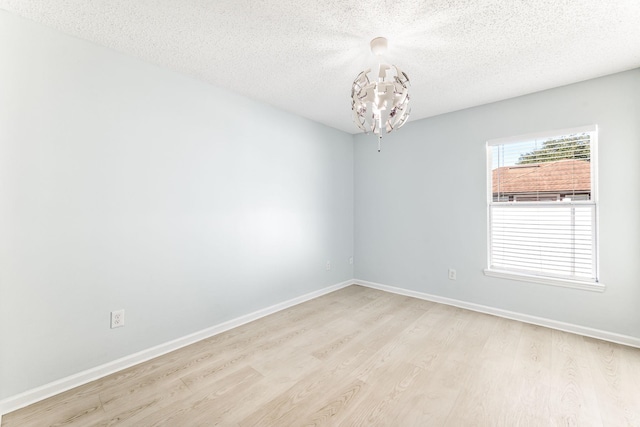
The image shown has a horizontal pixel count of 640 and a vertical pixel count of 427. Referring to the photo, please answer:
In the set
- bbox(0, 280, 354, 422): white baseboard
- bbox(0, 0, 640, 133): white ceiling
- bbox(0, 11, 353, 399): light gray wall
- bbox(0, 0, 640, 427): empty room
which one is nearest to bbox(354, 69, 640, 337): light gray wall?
bbox(0, 0, 640, 427): empty room

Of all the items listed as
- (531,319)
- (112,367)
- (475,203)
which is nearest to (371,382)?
(112,367)

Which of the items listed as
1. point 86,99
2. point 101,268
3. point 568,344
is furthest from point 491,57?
point 101,268

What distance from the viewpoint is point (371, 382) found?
198 cm

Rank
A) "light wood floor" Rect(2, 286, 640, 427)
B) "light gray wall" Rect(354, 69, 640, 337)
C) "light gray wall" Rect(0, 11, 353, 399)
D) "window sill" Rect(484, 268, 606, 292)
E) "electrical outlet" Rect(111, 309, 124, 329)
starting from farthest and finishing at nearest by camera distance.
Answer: "window sill" Rect(484, 268, 606, 292) → "light gray wall" Rect(354, 69, 640, 337) → "electrical outlet" Rect(111, 309, 124, 329) → "light gray wall" Rect(0, 11, 353, 399) → "light wood floor" Rect(2, 286, 640, 427)

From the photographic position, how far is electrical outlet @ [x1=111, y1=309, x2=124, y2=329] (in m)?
2.11

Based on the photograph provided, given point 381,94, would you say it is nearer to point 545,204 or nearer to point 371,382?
point 371,382

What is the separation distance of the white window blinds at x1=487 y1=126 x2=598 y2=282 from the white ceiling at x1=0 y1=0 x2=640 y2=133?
0.62 meters

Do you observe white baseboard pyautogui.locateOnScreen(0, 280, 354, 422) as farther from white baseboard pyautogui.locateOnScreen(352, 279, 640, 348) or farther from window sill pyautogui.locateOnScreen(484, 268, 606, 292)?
window sill pyautogui.locateOnScreen(484, 268, 606, 292)

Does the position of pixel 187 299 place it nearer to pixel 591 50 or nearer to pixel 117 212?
pixel 117 212

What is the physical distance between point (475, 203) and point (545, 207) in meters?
0.66

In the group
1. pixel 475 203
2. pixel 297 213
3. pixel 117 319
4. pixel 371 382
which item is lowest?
pixel 371 382

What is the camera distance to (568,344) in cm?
250

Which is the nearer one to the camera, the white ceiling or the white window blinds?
the white ceiling

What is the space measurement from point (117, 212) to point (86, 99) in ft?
2.78
